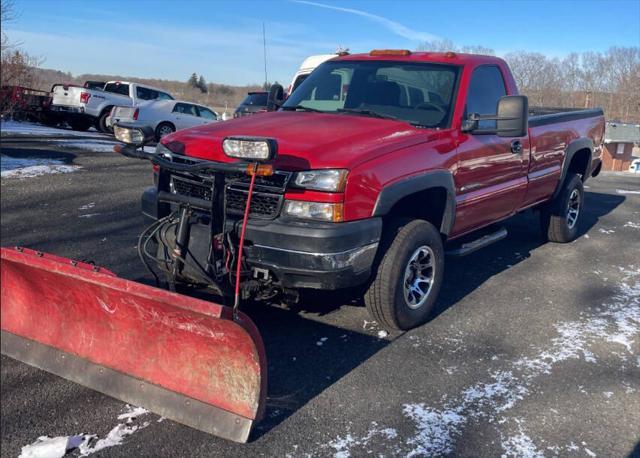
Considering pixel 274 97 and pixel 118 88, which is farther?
pixel 118 88

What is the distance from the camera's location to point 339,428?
311 cm

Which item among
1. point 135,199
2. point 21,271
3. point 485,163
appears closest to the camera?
point 21,271

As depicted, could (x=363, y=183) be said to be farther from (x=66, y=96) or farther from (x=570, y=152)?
(x=66, y=96)

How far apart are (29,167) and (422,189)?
330 inches

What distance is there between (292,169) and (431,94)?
1764mm

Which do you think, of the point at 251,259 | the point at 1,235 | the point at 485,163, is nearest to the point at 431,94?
the point at 485,163

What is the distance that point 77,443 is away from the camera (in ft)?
9.61

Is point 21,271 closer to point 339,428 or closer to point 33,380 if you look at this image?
point 33,380

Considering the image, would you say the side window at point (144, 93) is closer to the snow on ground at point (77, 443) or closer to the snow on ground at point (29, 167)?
the snow on ground at point (29, 167)

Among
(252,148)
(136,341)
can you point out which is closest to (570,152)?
(252,148)

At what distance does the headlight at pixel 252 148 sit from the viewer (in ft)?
10.4

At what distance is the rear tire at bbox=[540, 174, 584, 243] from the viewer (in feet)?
22.4

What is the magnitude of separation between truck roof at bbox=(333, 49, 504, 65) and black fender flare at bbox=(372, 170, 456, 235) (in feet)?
3.83

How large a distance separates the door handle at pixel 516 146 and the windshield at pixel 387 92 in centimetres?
96
